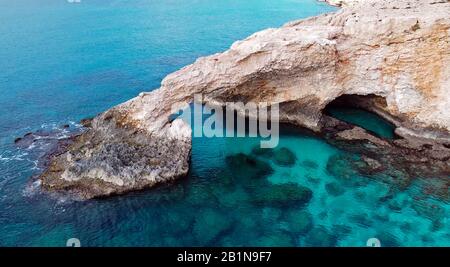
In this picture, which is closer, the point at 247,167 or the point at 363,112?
the point at 247,167

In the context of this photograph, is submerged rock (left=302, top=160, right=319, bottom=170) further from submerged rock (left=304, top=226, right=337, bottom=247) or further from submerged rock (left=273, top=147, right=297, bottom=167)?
submerged rock (left=304, top=226, right=337, bottom=247)

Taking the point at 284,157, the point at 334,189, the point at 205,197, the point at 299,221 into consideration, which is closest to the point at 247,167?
the point at 284,157

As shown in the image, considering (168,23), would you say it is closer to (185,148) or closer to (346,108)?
(346,108)

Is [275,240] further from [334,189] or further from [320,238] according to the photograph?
[334,189]

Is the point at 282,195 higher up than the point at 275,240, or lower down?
higher up

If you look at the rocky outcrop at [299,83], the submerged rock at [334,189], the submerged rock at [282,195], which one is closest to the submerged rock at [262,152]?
the submerged rock at [282,195]

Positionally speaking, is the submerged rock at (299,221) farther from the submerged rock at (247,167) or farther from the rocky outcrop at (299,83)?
the rocky outcrop at (299,83)

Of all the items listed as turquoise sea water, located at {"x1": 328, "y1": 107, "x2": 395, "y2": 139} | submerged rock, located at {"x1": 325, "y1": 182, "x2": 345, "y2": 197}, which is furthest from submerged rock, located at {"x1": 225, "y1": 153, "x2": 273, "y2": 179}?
turquoise sea water, located at {"x1": 328, "y1": 107, "x2": 395, "y2": 139}
